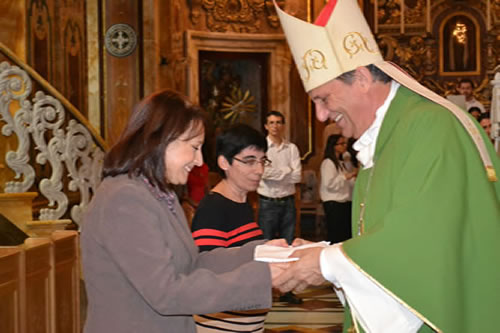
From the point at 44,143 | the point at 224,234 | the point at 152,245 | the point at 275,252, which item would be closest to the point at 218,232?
the point at 224,234

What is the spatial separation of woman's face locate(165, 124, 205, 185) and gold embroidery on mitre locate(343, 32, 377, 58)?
780 mm

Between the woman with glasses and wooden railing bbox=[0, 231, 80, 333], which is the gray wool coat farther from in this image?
the woman with glasses

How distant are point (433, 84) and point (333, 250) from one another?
12572mm

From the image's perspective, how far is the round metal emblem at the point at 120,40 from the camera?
1045 centimetres

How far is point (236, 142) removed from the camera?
13.4 ft

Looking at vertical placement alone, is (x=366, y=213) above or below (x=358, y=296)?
above

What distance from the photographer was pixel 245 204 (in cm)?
390

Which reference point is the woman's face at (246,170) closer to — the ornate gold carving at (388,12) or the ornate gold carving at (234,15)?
the ornate gold carving at (234,15)

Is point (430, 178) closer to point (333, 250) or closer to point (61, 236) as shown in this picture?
point (333, 250)

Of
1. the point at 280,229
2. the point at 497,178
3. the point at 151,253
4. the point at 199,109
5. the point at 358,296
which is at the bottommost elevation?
the point at 280,229

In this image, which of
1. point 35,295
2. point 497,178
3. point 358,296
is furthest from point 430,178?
point 35,295

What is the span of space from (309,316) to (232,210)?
11.5ft

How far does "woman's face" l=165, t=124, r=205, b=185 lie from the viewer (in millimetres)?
2666

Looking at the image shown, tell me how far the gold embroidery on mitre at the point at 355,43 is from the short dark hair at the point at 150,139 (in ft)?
2.71
